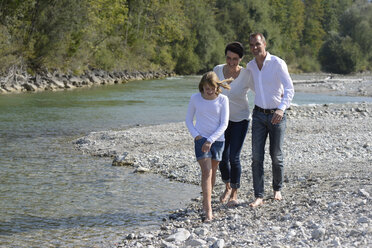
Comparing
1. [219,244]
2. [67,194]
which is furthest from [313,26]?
[219,244]

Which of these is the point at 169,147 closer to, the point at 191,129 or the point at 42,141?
the point at 42,141

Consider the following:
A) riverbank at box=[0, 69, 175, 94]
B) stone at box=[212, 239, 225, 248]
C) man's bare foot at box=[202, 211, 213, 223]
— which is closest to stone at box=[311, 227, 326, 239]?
stone at box=[212, 239, 225, 248]

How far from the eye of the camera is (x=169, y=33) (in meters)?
68.2

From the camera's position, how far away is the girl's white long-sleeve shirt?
6629 mm

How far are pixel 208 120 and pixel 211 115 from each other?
7 cm

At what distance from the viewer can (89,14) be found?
145ft

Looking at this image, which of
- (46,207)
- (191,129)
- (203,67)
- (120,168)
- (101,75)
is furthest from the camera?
(203,67)

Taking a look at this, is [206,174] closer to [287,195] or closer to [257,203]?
[257,203]

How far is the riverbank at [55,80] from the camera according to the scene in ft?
121

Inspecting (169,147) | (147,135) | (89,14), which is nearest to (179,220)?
(169,147)

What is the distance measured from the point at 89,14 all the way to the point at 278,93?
39297 millimetres

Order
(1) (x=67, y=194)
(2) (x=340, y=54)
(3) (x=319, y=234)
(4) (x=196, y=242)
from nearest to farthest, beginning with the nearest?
1. (3) (x=319, y=234)
2. (4) (x=196, y=242)
3. (1) (x=67, y=194)
4. (2) (x=340, y=54)

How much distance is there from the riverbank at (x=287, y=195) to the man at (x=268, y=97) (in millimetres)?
729

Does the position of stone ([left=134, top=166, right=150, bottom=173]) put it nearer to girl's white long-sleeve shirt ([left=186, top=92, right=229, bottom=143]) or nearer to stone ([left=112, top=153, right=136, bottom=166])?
stone ([left=112, top=153, right=136, bottom=166])
